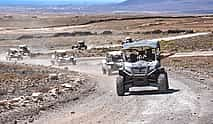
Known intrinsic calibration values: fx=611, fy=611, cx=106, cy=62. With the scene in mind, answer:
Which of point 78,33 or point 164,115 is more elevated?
point 164,115

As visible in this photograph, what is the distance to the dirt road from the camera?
19453 mm

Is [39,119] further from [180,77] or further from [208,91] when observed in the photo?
[180,77]

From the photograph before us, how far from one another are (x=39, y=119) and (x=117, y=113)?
2.69 metres

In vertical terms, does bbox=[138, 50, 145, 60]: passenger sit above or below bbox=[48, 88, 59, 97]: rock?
above

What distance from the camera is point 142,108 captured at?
22141 mm

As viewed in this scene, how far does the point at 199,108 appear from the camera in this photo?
851 inches

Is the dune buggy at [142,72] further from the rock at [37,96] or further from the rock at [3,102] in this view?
the rock at [3,102]

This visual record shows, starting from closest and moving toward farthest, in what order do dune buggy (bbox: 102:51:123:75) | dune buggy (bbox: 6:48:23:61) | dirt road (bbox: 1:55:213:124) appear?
dirt road (bbox: 1:55:213:124)
dune buggy (bbox: 102:51:123:75)
dune buggy (bbox: 6:48:23:61)

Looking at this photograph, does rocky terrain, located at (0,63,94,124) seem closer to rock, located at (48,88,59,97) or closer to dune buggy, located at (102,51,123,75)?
rock, located at (48,88,59,97)

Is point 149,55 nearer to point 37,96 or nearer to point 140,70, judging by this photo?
point 140,70

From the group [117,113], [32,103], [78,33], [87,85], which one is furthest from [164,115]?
[78,33]

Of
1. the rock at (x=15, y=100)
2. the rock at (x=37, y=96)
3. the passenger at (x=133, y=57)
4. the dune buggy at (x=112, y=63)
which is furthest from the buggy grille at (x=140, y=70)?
the dune buggy at (x=112, y=63)

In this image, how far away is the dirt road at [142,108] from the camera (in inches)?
766

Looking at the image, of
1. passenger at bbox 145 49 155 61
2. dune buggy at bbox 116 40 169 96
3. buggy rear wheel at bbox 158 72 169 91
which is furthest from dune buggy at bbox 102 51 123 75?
buggy rear wheel at bbox 158 72 169 91
